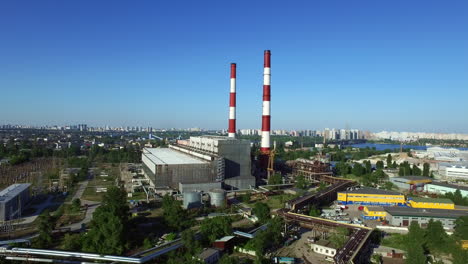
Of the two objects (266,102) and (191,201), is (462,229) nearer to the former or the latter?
(191,201)

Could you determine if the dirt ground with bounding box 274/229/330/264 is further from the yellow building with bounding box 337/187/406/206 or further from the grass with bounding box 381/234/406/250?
the yellow building with bounding box 337/187/406/206

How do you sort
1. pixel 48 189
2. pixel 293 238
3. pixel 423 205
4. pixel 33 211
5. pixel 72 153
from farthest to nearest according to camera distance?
pixel 72 153, pixel 48 189, pixel 423 205, pixel 33 211, pixel 293 238

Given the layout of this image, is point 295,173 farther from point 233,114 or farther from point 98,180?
point 98,180

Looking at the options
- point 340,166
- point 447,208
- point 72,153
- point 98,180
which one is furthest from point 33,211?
point 72,153

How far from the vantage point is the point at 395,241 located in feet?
26.9

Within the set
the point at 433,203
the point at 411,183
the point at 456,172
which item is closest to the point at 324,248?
the point at 433,203

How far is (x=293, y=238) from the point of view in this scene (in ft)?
27.5

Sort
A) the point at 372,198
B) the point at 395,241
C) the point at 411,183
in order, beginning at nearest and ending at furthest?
the point at 395,241
the point at 372,198
the point at 411,183

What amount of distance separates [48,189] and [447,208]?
53.9 feet

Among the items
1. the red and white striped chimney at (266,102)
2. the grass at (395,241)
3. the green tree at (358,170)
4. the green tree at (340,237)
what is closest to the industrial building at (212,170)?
the red and white striped chimney at (266,102)

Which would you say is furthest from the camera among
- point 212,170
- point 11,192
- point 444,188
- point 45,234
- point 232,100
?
point 232,100

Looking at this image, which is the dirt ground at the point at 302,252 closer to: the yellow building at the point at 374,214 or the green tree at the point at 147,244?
the green tree at the point at 147,244

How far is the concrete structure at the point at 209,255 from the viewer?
6.46 m

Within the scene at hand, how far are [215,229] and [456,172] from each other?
1883 cm
